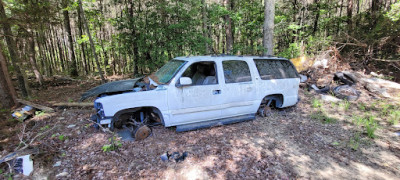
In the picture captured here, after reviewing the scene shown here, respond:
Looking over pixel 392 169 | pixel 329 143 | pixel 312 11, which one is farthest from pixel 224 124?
pixel 312 11

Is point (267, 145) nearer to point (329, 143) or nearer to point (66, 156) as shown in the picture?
point (329, 143)

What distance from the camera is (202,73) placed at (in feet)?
15.5

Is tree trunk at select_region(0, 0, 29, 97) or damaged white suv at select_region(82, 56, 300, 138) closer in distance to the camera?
damaged white suv at select_region(82, 56, 300, 138)

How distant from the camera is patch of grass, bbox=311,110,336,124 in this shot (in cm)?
495

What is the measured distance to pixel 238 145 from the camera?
3721mm

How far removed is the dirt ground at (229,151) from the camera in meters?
2.92

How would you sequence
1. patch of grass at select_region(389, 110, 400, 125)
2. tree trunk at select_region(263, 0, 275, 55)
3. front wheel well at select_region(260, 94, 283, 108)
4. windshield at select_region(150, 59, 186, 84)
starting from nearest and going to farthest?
windshield at select_region(150, 59, 186, 84) → patch of grass at select_region(389, 110, 400, 125) → front wheel well at select_region(260, 94, 283, 108) → tree trunk at select_region(263, 0, 275, 55)

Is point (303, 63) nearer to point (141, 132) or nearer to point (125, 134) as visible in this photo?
point (141, 132)

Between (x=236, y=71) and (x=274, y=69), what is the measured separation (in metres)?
1.27

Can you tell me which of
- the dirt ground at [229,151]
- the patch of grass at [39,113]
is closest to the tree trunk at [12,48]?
the patch of grass at [39,113]

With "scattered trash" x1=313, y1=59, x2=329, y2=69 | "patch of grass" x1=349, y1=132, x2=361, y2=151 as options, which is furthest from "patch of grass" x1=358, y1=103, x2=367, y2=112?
"scattered trash" x1=313, y1=59, x2=329, y2=69

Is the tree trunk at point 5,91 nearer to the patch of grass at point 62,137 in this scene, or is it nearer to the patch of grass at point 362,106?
the patch of grass at point 62,137

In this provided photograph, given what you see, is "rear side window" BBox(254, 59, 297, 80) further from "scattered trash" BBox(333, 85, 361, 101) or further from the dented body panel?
"scattered trash" BBox(333, 85, 361, 101)

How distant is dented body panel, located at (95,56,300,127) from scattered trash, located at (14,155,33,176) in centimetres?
128
